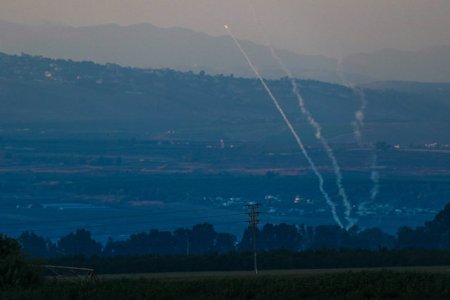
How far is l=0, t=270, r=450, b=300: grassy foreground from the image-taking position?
33.8 metres

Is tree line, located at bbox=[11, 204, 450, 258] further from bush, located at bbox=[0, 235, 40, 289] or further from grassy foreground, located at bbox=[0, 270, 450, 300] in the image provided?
grassy foreground, located at bbox=[0, 270, 450, 300]

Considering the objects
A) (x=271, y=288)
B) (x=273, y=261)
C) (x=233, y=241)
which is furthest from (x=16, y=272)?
(x=233, y=241)

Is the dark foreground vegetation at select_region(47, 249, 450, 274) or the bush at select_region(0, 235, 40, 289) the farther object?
the dark foreground vegetation at select_region(47, 249, 450, 274)

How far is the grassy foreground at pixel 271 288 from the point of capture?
33.8 metres

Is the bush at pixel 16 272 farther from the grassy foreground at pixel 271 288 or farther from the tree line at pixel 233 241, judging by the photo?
the tree line at pixel 233 241

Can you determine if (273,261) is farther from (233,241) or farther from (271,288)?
(233,241)

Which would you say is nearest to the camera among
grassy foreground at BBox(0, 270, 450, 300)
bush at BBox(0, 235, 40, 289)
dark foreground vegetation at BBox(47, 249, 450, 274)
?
grassy foreground at BBox(0, 270, 450, 300)

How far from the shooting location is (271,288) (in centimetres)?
3506

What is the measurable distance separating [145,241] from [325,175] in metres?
65.0

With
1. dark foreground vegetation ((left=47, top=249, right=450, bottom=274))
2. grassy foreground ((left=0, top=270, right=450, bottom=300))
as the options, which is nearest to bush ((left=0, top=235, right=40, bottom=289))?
grassy foreground ((left=0, top=270, right=450, bottom=300))

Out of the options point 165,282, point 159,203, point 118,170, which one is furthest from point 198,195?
point 165,282

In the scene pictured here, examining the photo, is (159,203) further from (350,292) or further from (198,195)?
(350,292)

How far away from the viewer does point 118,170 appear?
173 meters

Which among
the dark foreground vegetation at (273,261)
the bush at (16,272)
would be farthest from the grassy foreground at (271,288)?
the dark foreground vegetation at (273,261)
